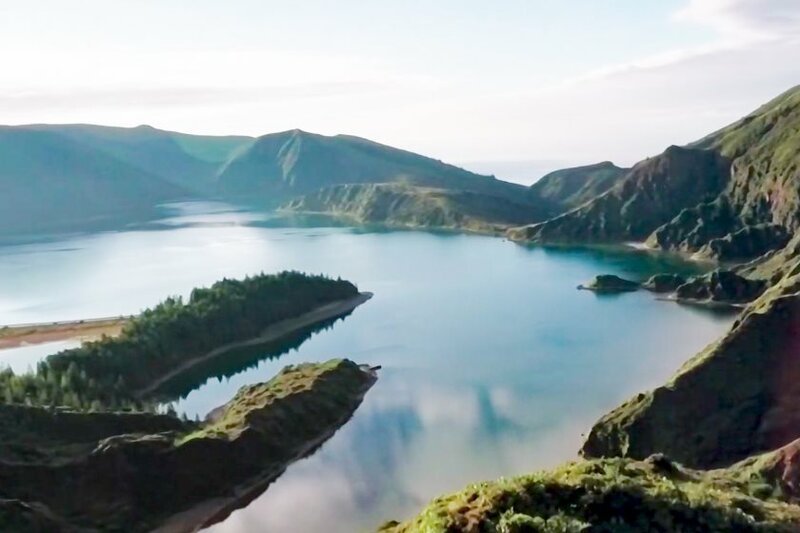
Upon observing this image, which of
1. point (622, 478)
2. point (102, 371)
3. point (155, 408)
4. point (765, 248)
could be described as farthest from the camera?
point (765, 248)

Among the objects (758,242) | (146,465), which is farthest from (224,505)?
(758,242)

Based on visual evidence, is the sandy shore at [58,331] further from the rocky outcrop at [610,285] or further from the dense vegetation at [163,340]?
the rocky outcrop at [610,285]

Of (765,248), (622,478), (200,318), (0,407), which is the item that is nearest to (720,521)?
(622,478)

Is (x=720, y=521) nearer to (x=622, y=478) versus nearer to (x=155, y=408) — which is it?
(x=622, y=478)

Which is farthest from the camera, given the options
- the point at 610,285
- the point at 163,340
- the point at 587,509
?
the point at 610,285

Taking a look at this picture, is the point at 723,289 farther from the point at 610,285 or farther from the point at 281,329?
the point at 281,329

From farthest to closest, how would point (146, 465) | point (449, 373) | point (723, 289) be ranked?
point (723, 289), point (449, 373), point (146, 465)

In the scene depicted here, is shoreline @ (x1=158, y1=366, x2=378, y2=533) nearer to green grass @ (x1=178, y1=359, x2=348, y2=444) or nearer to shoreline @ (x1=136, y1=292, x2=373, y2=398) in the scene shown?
green grass @ (x1=178, y1=359, x2=348, y2=444)
